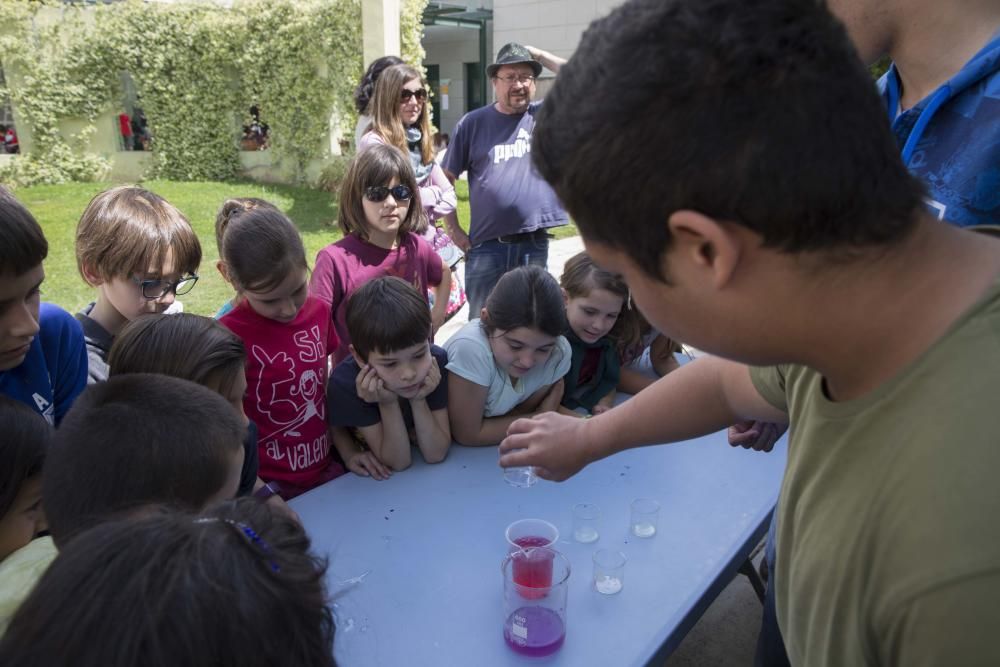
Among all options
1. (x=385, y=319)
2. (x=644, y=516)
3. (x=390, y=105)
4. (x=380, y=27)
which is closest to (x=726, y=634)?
(x=644, y=516)

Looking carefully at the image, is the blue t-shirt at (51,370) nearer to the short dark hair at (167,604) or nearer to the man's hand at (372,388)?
the man's hand at (372,388)

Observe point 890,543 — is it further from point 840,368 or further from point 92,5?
point 92,5

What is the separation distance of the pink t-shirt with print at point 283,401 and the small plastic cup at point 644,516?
118cm

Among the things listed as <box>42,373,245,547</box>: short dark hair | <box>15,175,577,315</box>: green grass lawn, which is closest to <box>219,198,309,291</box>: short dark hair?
<box>42,373,245,547</box>: short dark hair

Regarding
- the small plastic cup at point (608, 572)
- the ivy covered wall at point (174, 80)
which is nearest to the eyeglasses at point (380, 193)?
the small plastic cup at point (608, 572)

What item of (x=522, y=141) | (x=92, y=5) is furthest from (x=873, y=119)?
(x=92, y=5)

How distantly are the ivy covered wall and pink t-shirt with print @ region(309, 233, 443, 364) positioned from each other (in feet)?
28.3

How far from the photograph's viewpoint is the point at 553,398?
2.70m

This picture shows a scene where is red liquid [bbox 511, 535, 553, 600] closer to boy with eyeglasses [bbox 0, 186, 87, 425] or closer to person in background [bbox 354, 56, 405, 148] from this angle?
boy with eyeglasses [bbox 0, 186, 87, 425]

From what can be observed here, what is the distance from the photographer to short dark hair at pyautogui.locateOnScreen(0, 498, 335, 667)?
2.33ft

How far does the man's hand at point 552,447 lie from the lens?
1.42m

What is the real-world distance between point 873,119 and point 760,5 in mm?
167

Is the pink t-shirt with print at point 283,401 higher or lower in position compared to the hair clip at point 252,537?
lower

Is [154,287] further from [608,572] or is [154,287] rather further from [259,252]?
[608,572]
